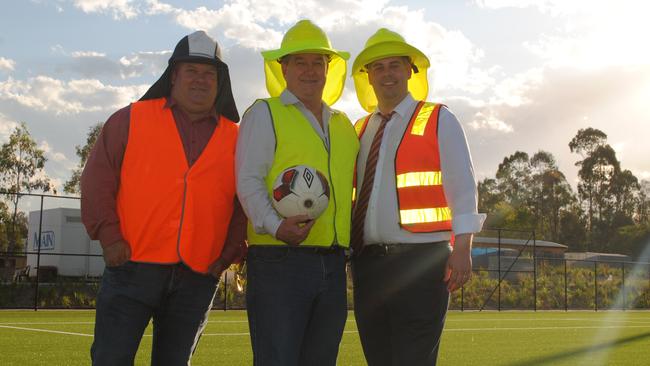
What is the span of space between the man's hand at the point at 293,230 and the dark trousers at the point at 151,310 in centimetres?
57

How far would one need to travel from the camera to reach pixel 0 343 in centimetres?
945

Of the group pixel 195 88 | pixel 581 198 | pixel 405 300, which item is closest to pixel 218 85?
pixel 195 88

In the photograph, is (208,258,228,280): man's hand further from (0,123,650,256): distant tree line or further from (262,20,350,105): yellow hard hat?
(0,123,650,256): distant tree line

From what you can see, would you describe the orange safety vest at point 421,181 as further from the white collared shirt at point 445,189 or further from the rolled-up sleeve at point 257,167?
the rolled-up sleeve at point 257,167

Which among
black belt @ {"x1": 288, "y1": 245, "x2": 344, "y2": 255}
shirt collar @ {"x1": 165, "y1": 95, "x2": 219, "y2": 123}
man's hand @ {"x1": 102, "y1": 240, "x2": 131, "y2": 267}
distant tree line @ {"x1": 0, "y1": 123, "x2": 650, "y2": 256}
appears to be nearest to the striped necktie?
black belt @ {"x1": 288, "y1": 245, "x2": 344, "y2": 255}

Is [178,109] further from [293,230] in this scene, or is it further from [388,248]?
[388,248]

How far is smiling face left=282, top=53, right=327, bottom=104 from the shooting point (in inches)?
146

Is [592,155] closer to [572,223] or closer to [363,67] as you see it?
[572,223]

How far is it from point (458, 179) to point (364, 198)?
0.48 m

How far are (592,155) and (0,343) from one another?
209 feet

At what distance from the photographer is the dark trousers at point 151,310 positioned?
11.2 feet

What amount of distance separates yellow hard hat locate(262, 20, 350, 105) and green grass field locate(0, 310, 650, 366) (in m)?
4.71

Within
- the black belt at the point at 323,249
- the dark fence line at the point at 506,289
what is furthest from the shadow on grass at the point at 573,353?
the black belt at the point at 323,249

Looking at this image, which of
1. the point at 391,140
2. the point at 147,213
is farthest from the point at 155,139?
the point at 391,140
